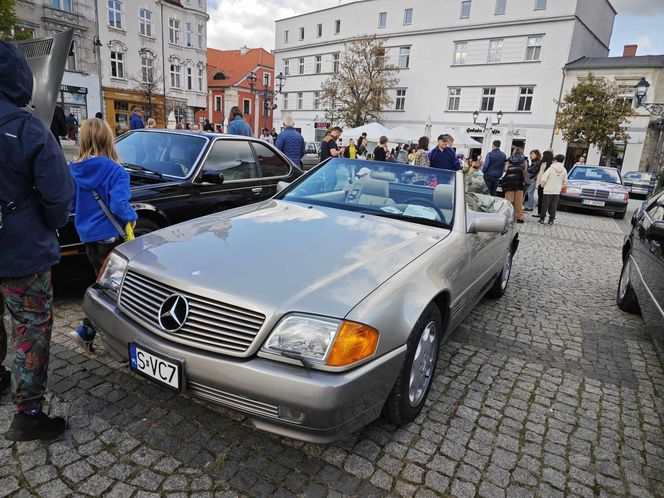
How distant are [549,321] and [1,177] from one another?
475 centimetres

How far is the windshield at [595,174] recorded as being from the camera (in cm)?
1454

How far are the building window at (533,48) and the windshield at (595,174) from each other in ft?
77.3

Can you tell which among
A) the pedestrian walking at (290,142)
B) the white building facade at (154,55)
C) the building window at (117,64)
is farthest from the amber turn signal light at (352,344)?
the building window at (117,64)

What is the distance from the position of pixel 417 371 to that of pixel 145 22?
137ft

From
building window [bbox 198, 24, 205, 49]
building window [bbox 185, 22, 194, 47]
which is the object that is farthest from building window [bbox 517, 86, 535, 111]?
building window [bbox 185, 22, 194, 47]

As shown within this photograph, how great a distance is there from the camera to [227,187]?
17.6 ft

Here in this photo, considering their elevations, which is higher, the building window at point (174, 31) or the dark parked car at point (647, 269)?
the building window at point (174, 31)

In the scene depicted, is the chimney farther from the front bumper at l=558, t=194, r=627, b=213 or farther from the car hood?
the car hood

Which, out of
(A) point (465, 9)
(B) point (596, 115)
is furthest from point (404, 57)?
(B) point (596, 115)

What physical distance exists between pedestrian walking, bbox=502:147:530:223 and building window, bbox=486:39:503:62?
29.8 meters

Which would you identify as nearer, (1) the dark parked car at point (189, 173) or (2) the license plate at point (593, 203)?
(1) the dark parked car at point (189, 173)

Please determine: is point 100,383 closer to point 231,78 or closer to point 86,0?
point 86,0

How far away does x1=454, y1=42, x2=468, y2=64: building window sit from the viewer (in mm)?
38000

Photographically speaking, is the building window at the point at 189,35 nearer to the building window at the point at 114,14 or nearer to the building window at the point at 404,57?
the building window at the point at 114,14
